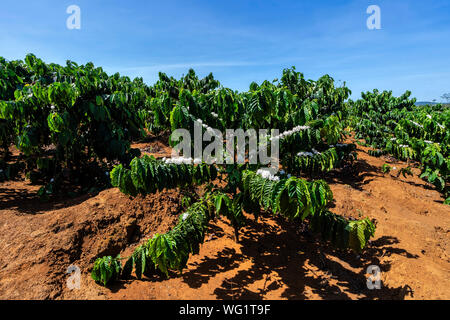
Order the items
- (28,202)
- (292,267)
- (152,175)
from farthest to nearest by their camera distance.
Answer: (28,202) < (292,267) < (152,175)

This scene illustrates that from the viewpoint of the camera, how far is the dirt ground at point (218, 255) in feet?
11.2

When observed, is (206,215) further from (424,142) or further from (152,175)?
(424,142)

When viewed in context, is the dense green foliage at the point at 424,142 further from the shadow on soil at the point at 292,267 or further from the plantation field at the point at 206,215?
the shadow on soil at the point at 292,267

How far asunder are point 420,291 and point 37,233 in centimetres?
629

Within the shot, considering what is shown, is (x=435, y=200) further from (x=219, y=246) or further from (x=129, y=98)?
(x=129, y=98)

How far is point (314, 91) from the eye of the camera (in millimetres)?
7902

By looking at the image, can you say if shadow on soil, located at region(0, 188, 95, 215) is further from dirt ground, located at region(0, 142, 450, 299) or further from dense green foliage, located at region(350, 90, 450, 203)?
dense green foliage, located at region(350, 90, 450, 203)

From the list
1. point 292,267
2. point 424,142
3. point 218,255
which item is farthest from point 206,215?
point 424,142

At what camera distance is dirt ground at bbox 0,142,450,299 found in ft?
→ 11.2

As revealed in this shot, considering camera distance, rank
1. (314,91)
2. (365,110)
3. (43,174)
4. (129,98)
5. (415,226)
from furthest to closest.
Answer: (365,110), (314,91), (43,174), (129,98), (415,226)

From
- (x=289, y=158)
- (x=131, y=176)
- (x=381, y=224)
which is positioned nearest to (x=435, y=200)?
(x=381, y=224)

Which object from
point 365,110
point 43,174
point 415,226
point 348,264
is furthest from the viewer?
point 365,110

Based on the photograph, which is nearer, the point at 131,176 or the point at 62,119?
the point at 131,176

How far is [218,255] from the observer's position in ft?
13.9
